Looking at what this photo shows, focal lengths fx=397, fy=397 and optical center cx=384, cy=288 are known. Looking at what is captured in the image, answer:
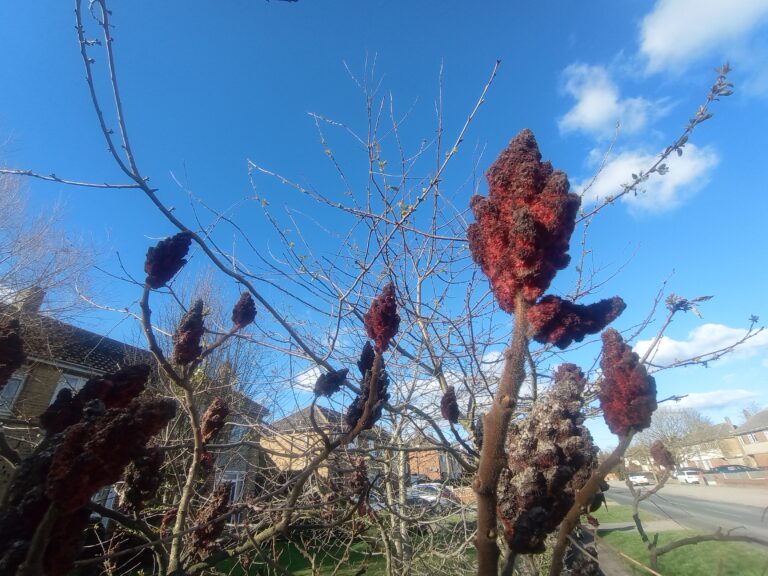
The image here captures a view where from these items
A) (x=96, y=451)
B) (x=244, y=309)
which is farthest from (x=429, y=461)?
(x=96, y=451)

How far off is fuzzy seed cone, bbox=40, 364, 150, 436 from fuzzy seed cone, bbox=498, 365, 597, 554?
3.94 feet

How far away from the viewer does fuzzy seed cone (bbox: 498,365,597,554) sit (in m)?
1.03

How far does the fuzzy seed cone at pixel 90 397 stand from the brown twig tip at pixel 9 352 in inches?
16.6

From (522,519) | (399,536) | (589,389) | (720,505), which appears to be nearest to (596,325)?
(522,519)

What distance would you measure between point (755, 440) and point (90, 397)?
261ft

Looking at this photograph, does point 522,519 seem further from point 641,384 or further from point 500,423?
point 641,384

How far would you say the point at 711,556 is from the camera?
14.1 metres

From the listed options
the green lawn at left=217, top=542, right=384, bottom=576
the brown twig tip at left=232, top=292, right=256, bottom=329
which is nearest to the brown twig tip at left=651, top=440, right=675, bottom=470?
the green lawn at left=217, top=542, right=384, bottom=576

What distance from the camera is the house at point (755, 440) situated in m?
54.1

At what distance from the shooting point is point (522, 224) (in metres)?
0.99

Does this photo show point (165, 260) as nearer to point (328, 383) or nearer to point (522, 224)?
point (328, 383)

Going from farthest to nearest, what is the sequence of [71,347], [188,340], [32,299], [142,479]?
[71,347]
[32,299]
[188,340]
[142,479]

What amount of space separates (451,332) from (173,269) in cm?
373

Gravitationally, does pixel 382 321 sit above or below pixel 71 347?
below
